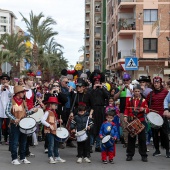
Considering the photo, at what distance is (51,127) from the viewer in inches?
443

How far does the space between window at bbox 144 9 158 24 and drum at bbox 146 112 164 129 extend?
33.6 m

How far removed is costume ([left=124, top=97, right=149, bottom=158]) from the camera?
38.2ft

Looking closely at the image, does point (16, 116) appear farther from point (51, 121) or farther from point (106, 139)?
point (106, 139)

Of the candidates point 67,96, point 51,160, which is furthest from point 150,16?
point 51,160

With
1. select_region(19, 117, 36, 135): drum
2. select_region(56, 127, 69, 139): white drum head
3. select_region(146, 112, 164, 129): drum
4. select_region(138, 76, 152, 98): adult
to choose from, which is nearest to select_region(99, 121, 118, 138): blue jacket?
select_region(56, 127, 69, 139): white drum head

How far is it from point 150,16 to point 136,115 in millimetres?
34069

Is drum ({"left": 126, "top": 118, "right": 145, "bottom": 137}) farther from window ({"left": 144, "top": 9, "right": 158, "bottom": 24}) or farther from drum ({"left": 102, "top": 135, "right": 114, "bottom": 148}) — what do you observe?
window ({"left": 144, "top": 9, "right": 158, "bottom": 24})

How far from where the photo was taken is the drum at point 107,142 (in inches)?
438

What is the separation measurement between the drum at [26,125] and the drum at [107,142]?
1678mm

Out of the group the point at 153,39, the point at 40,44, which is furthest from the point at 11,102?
the point at 40,44

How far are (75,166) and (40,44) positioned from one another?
37935 millimetres

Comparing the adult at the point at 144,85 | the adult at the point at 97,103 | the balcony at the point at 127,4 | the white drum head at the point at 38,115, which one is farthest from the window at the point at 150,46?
the white drum head at the point at 38,115

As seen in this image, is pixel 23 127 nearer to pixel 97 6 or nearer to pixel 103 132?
pixel 103 132

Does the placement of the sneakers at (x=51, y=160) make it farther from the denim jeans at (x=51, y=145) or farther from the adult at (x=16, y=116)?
the adult at (x=16, y=116)
